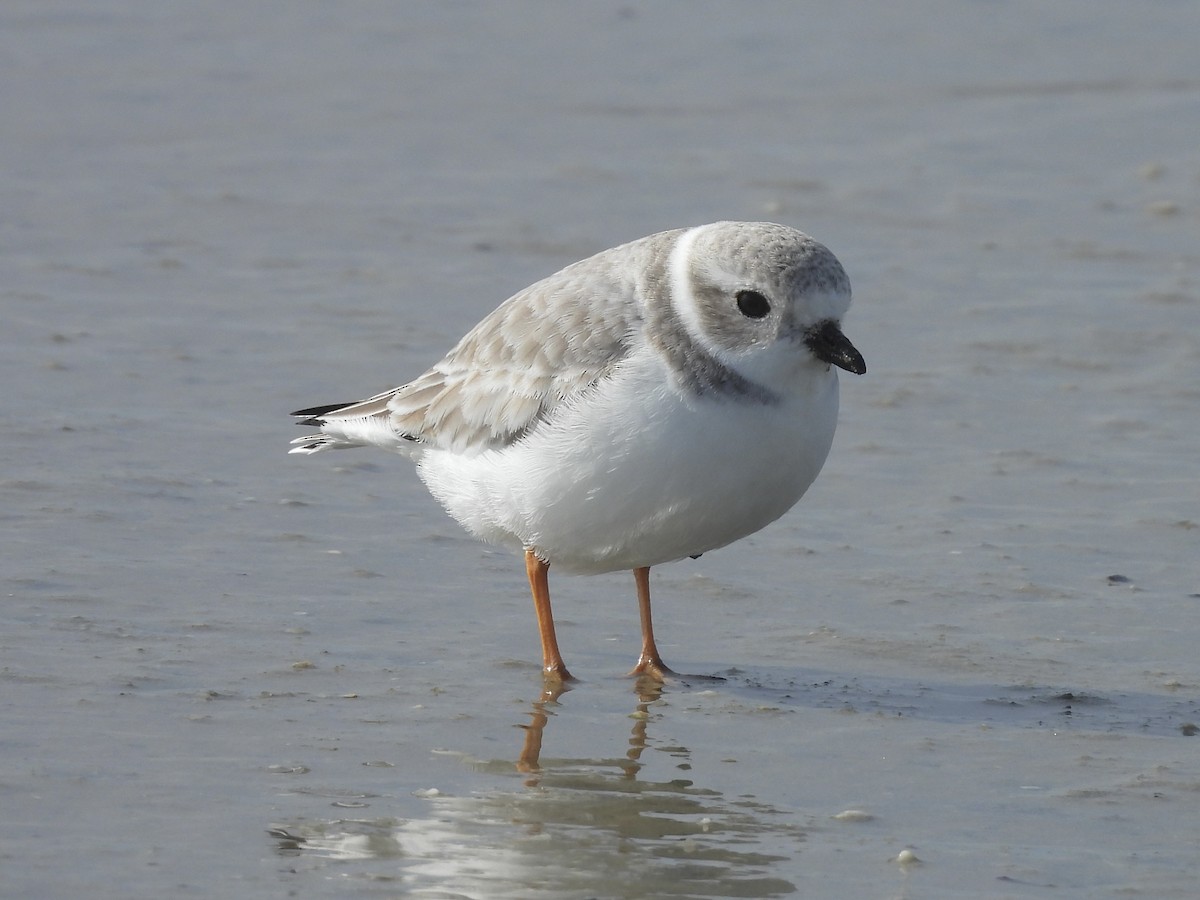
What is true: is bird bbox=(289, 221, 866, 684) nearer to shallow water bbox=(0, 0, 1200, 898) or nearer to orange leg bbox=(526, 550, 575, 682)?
orange leg bbox=(526, 550, 575, 682)

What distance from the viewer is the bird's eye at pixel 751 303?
20.8ft

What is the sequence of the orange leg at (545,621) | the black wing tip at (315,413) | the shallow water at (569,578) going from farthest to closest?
1. the black wing tip at (315,413)
2. the orange leg at (545,621)
3. the shallow water at (569,578)

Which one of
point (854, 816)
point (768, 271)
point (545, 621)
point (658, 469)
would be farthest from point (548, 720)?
point (768, 271)

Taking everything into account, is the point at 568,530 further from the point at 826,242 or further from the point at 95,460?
the point at 826,242

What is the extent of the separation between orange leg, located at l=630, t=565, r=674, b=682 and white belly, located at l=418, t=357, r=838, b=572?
0.31 m

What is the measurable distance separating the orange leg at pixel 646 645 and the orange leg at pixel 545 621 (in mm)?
273

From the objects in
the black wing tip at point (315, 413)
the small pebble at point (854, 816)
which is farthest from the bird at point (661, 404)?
the small pebble at point (854, 816)

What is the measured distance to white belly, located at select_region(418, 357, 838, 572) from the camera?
20.5ft

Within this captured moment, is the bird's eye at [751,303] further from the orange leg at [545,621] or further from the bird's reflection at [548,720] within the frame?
the bird's reflection at [548,720]

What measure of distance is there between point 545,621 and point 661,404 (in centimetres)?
109

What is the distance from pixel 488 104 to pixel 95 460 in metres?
7.87

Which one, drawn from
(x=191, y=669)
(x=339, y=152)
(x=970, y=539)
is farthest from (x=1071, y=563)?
(x=339, y=152)

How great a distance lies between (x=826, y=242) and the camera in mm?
12375

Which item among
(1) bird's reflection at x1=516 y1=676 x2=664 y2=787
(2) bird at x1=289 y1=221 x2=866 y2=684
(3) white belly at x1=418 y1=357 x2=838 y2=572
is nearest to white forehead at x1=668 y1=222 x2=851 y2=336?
(2) bird at x1=289 y1=221 x2=866 y2=684
